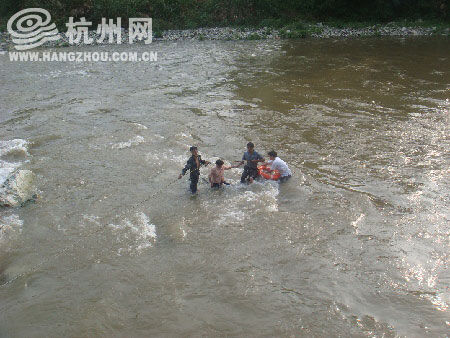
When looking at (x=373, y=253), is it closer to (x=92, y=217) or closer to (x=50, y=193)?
(x=92, y=217)

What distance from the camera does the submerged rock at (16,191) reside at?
9172 millimetres

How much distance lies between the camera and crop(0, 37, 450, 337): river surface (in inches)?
247

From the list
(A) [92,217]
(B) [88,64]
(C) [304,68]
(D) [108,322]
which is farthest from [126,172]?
(B) [88,64]

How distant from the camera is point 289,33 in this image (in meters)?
27.4

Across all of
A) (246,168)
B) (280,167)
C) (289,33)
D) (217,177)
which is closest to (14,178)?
(217,177)

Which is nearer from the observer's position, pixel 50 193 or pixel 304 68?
pixel 50 193

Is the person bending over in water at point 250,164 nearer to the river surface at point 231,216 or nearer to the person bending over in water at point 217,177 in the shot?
the river surface at point 231,216

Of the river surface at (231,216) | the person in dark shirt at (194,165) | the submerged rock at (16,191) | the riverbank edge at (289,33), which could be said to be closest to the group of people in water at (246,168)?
the person in dark shirt at (194,165)

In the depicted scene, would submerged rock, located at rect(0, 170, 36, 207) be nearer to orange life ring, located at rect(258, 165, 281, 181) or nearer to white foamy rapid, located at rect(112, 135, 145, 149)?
white foamy rapid, located at rect(112, 135, 145, 149)

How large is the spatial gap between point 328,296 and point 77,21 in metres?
31.5

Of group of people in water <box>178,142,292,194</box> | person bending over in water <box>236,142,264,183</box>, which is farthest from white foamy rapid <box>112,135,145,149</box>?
person bending over in water <box>236,142,264,183</box>

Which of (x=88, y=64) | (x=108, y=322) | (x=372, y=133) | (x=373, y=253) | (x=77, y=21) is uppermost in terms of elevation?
(x=77, y=21)

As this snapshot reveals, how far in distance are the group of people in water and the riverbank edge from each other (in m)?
19.3

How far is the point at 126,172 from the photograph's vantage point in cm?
1076
